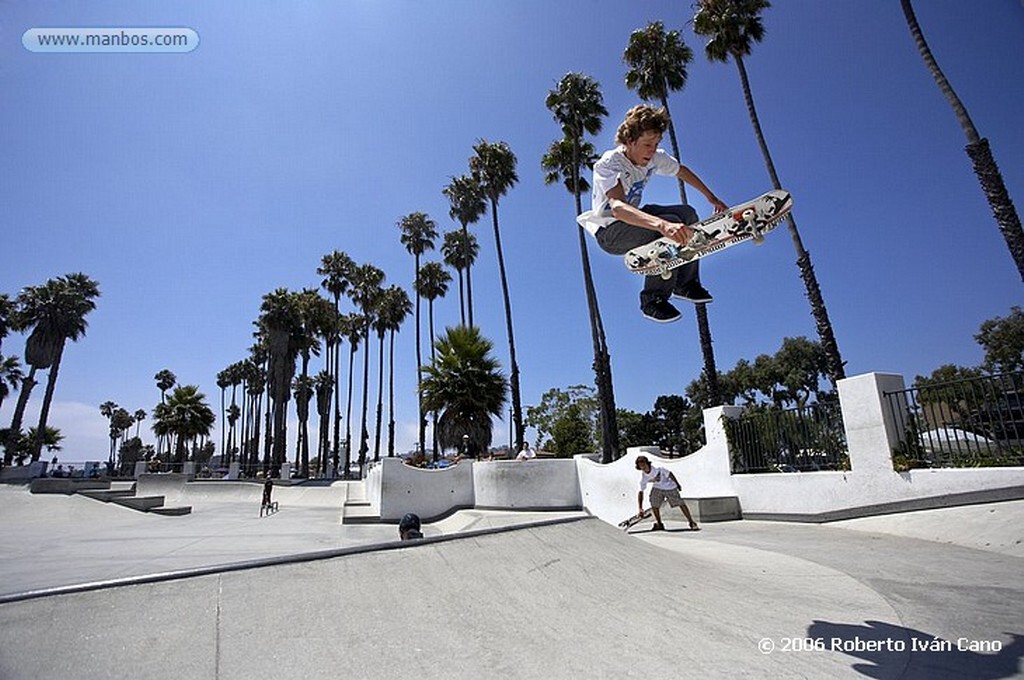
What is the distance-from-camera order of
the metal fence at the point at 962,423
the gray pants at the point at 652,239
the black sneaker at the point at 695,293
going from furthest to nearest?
the metal fence at the point at 962,423, the black sneaker at the point at 695,293, the gray pants at the point at 652,239

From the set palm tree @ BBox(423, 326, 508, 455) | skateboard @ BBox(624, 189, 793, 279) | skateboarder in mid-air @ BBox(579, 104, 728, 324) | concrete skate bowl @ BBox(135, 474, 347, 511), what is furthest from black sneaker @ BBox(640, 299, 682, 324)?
concrete skate bowl @ BBox(135, 474, 347, 511)

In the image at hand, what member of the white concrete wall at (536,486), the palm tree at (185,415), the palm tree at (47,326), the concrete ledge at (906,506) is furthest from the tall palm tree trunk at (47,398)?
the concrete ledge at (906,506)

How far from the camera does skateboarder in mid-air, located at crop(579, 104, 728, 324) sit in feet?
13.4

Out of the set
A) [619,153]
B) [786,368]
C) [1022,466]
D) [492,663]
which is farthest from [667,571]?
[786,368]

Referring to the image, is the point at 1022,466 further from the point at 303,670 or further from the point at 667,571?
the point at 303,670

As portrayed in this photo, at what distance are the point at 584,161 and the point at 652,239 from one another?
26.7m

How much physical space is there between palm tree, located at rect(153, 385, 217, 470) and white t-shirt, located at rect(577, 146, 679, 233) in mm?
57032

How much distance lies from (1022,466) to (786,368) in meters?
56.5

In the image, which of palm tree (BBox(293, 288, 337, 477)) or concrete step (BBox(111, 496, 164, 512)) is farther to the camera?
palm tree (BBox(293, 288, 337, 477))

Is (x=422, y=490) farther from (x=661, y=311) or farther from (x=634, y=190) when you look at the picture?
(x=634, y=190)

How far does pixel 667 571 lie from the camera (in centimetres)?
451

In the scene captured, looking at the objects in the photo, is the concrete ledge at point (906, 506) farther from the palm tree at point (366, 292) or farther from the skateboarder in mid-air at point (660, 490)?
the palm tree at point (366, 292)

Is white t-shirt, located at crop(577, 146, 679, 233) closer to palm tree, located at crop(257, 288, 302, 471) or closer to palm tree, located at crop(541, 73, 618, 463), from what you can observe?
palm tree, located at crop(541, 73, 618, 463)

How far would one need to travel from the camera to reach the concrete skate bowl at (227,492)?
92.6ft
